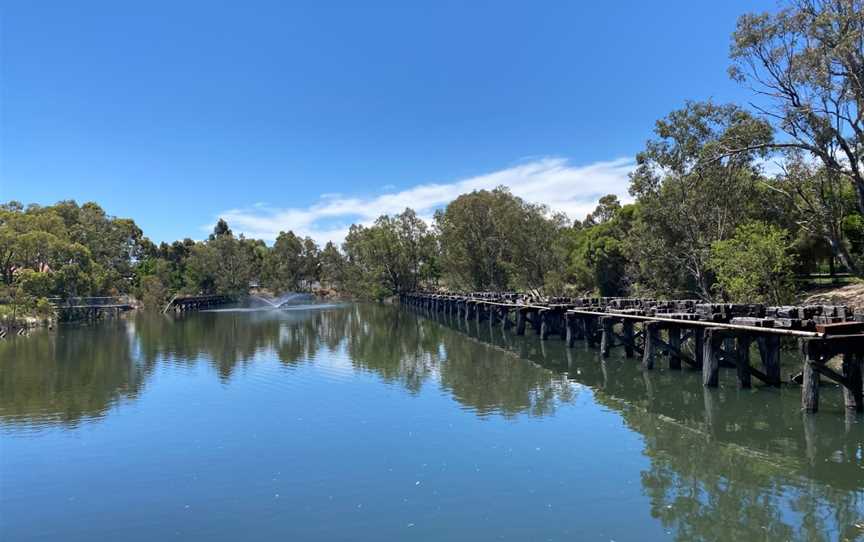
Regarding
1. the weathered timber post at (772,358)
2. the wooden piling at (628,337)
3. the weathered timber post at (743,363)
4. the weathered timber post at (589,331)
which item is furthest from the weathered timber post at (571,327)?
the weathered timber post at (772,358)

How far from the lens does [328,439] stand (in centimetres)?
1545

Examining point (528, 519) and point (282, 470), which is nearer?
point (528, 519)

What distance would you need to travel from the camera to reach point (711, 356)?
63.2ft

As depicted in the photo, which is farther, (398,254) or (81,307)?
(398,254)

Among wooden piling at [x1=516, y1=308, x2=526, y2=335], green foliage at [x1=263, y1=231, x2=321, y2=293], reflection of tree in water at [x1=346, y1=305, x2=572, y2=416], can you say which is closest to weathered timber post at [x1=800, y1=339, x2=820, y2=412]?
reflection of tree in water at [x1=346, y1=305, x2=572, y2=416]

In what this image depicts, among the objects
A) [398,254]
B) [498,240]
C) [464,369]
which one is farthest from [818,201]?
[398,254]

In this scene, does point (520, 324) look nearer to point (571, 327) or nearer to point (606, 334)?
point (571, 327)

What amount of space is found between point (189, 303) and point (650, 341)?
272ft

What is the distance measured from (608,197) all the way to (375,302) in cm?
4817

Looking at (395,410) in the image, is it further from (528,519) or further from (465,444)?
(528,519)

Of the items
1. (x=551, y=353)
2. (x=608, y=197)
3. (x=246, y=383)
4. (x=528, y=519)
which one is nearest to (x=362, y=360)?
(x=246, y=383)

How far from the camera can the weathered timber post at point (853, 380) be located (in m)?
15.5

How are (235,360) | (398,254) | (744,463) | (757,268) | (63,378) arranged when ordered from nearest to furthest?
1. (744,463)
2. (63,378)
3. (757,268)
4. (235,360)
5. (398,254)

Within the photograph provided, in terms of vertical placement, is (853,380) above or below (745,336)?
below
